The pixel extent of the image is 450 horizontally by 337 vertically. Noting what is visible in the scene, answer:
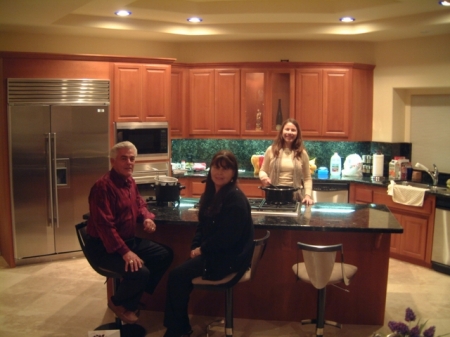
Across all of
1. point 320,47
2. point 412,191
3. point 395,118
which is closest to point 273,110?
point 320,47

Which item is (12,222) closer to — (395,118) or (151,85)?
(151,85)

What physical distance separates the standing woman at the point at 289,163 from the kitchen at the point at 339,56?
2.00 m

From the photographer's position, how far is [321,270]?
3.08 metres

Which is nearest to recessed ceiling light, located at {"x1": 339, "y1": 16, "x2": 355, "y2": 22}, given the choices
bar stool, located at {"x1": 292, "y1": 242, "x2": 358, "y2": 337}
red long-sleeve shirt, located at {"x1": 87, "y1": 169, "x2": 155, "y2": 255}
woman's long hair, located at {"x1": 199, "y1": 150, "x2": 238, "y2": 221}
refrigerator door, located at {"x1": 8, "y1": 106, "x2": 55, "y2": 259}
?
woman's long hair, located at {"x1": 199, "y1": 150, "x2": 238, "y2": 221}

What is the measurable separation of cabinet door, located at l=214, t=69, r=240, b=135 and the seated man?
2771 millimetres

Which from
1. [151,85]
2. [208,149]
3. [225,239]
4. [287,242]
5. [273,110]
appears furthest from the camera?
[208,149]

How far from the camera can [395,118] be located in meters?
5.99

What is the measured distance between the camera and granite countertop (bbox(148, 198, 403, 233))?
3391 mm

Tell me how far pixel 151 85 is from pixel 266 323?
302 cm

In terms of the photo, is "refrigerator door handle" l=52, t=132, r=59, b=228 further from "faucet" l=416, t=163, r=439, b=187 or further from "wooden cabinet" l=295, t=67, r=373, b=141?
"faucet" l=416, t=163, r=439, b=187

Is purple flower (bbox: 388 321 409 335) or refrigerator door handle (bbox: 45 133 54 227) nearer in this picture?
purple flower (bbox: 388 321 409 335)

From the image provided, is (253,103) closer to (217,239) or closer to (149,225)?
(149,225)

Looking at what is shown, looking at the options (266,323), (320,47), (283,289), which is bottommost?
(266,323)

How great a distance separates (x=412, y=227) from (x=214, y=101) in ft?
8.75
